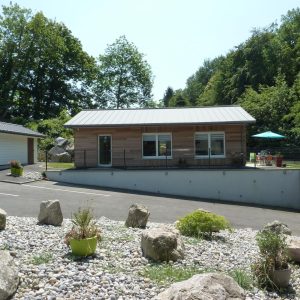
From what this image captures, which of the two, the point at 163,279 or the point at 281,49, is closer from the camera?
the point at 163,279

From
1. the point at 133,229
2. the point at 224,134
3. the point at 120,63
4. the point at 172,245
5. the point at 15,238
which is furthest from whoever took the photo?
the point at 120,63

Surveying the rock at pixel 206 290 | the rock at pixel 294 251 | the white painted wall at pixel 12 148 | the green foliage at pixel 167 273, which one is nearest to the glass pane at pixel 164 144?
the white painted wall at pixel 12 148

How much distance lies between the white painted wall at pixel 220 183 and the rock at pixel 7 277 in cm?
1698

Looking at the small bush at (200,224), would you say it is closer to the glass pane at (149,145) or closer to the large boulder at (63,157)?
the glass pane at (149,145)

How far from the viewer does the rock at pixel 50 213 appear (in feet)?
30.5

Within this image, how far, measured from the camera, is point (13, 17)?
5081 cm

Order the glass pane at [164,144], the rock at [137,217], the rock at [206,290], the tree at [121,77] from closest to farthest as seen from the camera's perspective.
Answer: the rock at [206,290]
the rock at [137,217]
the glass pane at [164,144]
the tree at [121,77]

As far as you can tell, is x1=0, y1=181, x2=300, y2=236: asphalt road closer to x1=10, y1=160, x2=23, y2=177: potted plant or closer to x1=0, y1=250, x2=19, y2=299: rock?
x1=10, y1=160, x2=23, y2=177: potted plant

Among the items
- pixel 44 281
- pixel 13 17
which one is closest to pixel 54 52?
pixel 13 17

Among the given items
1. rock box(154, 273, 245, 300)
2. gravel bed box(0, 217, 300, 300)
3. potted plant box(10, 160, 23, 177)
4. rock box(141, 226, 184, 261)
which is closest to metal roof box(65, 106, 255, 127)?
potted plant box(10, 160, 23, 177)

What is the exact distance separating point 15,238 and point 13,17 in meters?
49.5

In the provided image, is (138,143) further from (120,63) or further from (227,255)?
(120,63)

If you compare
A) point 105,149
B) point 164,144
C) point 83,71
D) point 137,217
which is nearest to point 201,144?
point 164,144

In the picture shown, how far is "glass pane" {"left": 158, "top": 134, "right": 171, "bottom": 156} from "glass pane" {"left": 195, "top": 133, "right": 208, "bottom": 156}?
168cm
